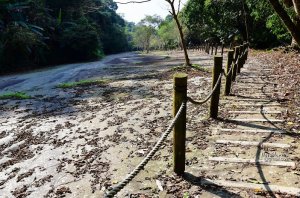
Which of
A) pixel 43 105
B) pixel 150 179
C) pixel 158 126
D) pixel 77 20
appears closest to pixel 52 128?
pixel 158 126

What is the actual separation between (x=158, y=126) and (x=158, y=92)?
149 inches

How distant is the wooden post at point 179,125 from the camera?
366 cm

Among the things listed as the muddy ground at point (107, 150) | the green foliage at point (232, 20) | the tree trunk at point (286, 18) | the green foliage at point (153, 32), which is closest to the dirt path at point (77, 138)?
the muddy ground at point (107, 150)

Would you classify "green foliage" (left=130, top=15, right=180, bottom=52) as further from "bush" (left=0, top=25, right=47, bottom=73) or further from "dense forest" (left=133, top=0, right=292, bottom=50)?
"bush" (left=0, top=25, right=47, bottom=73)

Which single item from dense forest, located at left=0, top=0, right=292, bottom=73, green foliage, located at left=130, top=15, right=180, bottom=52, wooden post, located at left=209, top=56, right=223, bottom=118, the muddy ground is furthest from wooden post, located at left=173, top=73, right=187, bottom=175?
green foliage, located at left=130, top=15, right=180, bottom=52

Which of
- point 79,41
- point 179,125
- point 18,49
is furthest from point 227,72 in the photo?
point 79,41

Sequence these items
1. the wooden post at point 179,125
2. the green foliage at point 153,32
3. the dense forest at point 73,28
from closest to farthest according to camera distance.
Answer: the wooden post at point 179,125 → the dense forest at point 73,28 → the green foliage at point 153,32

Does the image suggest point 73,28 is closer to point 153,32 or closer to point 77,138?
point 77,138

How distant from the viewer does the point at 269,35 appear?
27.3 metres

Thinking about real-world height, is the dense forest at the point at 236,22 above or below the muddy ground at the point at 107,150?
above

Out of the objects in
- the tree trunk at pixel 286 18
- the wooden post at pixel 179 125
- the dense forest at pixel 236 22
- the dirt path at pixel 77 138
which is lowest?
the dirt path at pixel 77 138

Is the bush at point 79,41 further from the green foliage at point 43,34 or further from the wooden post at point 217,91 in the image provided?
the wooden post at point 217,91

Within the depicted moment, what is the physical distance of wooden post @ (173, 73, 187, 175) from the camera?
366 cm

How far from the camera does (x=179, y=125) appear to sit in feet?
12.4
